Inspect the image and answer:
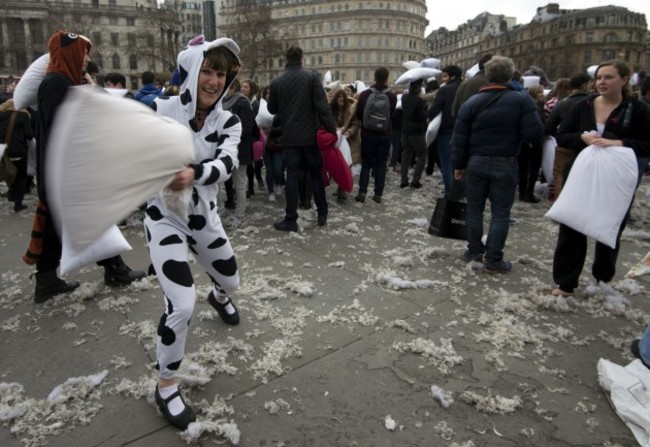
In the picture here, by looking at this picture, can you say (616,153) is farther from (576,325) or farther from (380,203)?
(380,203)

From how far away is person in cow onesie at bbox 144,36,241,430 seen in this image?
2.27 metres

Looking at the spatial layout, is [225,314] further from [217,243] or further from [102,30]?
[102,30]

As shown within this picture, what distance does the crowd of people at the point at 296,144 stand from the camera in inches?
94.0

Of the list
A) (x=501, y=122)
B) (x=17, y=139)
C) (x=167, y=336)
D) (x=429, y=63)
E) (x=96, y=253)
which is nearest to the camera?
(x=167, y=336)

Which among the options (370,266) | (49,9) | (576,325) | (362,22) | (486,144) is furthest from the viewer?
(362,22)

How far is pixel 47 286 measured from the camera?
12.7ft

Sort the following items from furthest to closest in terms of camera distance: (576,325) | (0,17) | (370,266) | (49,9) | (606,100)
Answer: (49,9) → (0,17) → (370,266) → (606,100) → (576,325)

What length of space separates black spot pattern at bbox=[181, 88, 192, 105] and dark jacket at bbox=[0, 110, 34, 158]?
6.00 m

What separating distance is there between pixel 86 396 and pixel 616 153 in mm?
4396

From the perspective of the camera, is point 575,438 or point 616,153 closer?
point 575,438

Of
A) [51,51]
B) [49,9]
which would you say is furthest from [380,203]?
[49,9]

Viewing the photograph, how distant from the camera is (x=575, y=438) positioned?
228cm

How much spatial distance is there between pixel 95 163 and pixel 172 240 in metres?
0.88

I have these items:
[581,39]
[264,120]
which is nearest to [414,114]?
[264,120]
